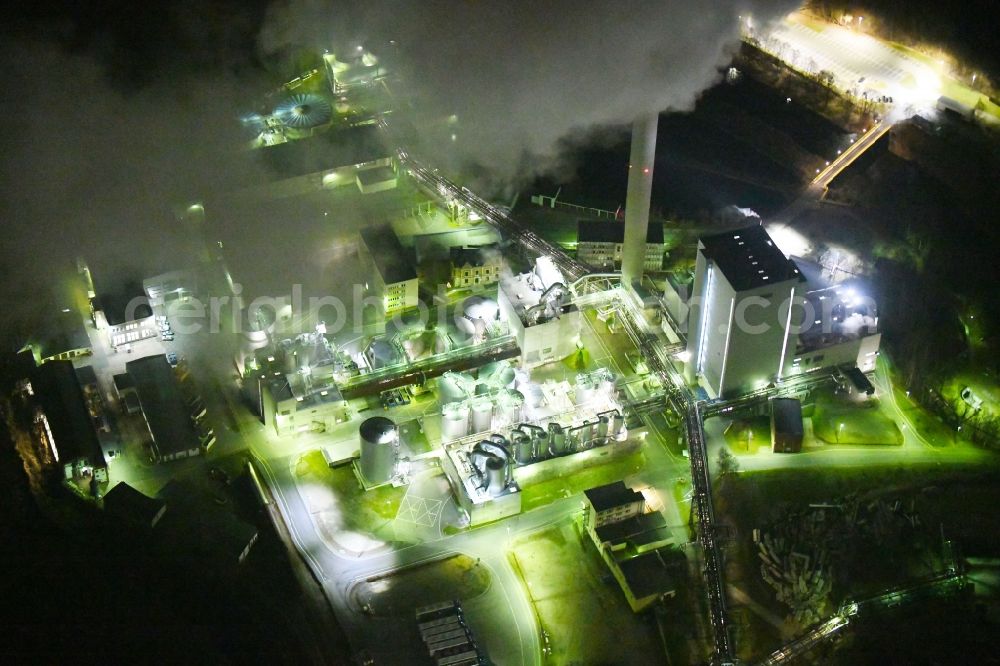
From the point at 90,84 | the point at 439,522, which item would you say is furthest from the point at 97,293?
the point at 439,522

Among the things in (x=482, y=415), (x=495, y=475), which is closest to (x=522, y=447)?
(x=495, y=475)

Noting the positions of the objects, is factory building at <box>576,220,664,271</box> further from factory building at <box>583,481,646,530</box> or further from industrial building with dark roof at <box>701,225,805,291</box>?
factory building at <box>583,481,646,530</box>

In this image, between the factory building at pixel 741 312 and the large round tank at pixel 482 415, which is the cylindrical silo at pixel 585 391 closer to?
the large round tank at pixel 482 415

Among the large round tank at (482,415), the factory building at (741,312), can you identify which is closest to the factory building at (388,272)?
the large round tank at (482,415)

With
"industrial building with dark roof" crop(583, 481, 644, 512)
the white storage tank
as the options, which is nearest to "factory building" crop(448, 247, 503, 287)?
the white storage tank

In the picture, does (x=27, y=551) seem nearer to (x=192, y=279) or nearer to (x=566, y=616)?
(x=192, y=279)
